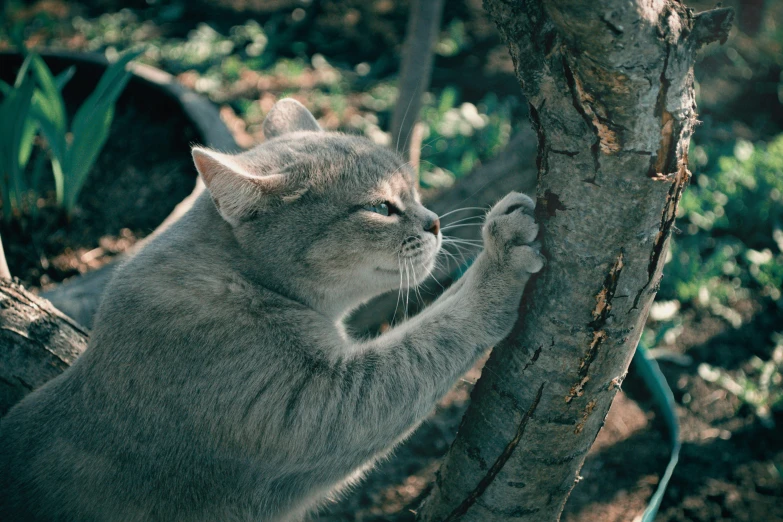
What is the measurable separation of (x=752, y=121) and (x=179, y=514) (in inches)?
186

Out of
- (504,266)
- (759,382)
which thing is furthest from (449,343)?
(759,382)

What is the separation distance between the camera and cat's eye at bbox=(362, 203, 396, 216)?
183 cm

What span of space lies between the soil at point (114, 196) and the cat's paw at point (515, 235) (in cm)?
237

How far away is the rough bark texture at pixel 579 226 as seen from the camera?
1.18m

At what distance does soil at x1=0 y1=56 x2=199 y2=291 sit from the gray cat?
1.57m

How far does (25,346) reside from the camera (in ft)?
6.47

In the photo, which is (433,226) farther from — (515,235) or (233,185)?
(233,185)

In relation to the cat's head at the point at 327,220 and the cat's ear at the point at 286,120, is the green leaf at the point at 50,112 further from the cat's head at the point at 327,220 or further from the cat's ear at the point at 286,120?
the cat's head at the point at 327,220

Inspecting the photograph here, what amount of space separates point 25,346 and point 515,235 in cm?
159

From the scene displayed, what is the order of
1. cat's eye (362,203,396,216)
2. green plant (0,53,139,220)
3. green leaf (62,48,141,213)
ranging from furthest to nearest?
green leaf (62,48,141,213) → green plant (0,53,139,220) → cat's eye (362,203,396,216)

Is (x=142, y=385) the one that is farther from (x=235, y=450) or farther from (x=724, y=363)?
(x=724, y=363)

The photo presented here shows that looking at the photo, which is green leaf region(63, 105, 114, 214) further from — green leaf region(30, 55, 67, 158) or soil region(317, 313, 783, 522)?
soil region(317, 313, 783, 522)

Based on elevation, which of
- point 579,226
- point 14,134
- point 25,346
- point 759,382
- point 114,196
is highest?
point 579,226

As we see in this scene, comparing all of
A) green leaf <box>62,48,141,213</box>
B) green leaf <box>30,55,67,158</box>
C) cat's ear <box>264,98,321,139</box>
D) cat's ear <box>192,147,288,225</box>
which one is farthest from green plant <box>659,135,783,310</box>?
green leaf <box>30,55,67,158</box>
